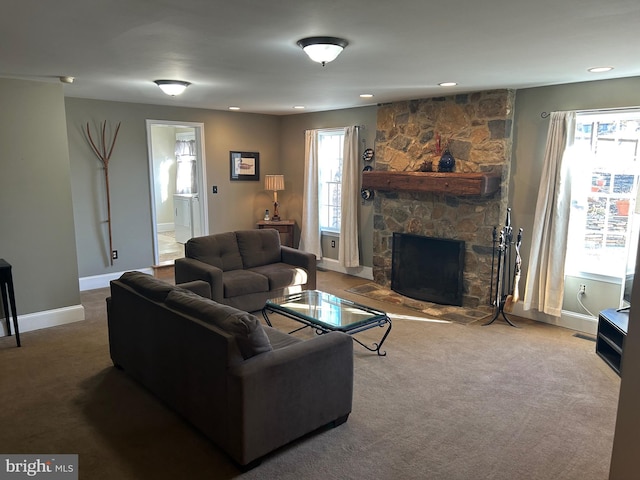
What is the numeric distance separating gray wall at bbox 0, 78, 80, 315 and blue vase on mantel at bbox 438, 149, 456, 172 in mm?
3956

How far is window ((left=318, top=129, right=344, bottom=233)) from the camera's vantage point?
678 centimetres

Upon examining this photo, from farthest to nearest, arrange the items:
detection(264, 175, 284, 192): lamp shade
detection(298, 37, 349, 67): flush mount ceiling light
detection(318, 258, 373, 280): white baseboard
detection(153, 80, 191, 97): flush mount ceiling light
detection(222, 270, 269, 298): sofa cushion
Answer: detection(264, 175, 284, 192): lamp shade, detection(318, 258, 373, 280): white baseboard, detection(222, 270, 269, 298): sofa cushion, detection(153, 80, 191, 97): flush mount ceiling light, detection(298, 37, 349, 67): flush mount ceiling light

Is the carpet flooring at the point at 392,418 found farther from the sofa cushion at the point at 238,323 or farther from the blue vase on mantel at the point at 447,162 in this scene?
the blue vase on mantel at the point at 447,162

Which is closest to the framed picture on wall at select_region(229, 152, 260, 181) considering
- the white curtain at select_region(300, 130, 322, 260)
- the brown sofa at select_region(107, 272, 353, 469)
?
the white curtain at select_region(300, 130, 322, 260)

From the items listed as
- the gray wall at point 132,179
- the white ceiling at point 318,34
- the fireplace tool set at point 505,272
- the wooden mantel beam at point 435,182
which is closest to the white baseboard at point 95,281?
the gray wall at point 132,179

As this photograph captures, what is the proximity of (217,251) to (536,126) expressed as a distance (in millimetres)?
3614

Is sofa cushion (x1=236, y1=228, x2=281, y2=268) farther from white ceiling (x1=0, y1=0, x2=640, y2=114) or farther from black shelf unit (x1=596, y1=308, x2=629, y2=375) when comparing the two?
black shelf unit (x1=596, y1=308, x2=629, y2=375)

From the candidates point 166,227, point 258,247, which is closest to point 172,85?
point 258,247

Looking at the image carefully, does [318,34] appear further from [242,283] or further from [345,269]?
[345,269]

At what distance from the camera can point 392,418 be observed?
2.88 m

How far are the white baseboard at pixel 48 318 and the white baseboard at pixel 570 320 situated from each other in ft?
15.4

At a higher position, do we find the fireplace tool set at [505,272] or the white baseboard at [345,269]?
the fireplace tool set at [505,272]

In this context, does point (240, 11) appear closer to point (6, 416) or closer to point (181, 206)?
point (6, 416)

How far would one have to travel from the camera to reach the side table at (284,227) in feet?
23.4
